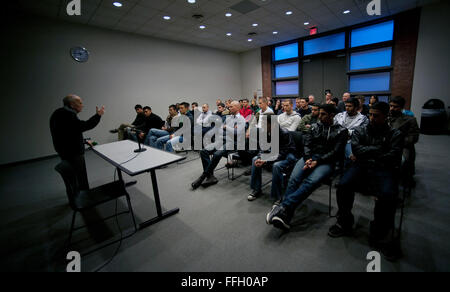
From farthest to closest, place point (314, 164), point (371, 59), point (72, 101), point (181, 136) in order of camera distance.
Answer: point (371, 59) → point (181, 136) → point (72, 101) → point (314, 164)

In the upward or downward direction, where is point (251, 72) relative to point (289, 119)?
upward

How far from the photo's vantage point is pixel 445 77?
5453mm

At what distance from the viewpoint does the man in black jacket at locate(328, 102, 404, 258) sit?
1820 mm

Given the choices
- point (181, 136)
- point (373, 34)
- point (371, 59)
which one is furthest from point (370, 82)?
point (181, 136)

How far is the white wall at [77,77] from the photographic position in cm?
493

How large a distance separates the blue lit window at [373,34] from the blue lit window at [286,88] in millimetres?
2456

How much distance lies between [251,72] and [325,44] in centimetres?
353

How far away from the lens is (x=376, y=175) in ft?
6.57

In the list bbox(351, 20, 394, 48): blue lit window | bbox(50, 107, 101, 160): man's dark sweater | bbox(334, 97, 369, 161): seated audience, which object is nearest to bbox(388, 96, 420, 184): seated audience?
bbox(334, 97, 369, 161): seated audience

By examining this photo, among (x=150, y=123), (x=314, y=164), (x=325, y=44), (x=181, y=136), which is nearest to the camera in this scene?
(x=314, y=164)

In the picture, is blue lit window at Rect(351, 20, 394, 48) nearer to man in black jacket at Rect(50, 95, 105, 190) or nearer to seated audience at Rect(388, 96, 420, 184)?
seated audience at Rect(388, 96, 420, 184)

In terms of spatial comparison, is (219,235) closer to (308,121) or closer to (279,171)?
(279,171)

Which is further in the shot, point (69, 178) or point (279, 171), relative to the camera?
point (279, 171)

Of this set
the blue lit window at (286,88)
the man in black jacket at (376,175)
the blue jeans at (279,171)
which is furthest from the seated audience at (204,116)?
the blue lit window at (286,88)
